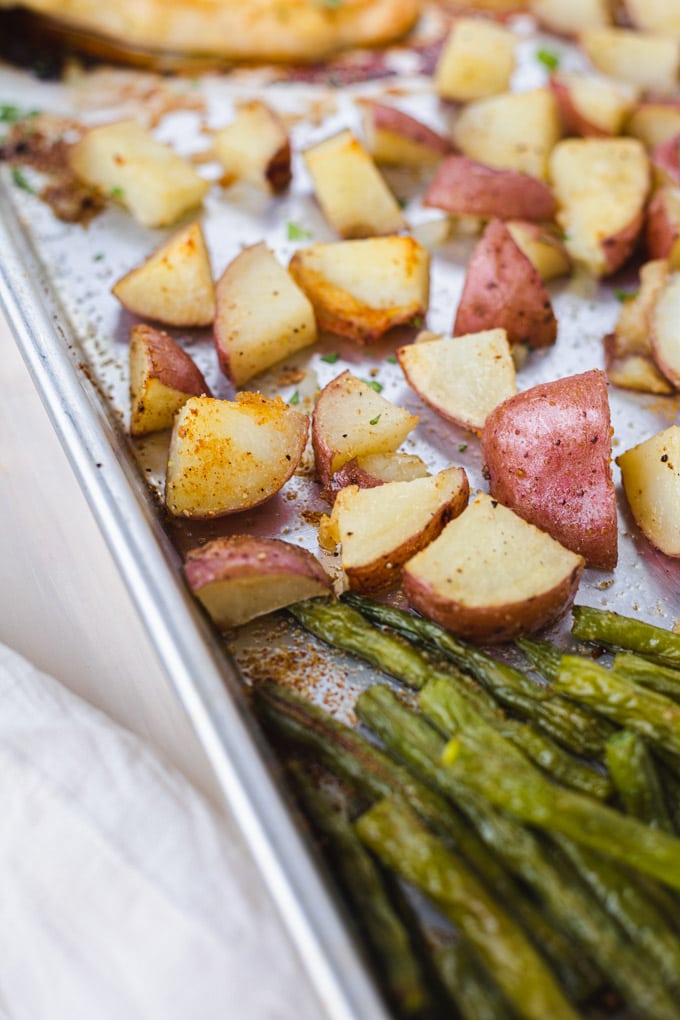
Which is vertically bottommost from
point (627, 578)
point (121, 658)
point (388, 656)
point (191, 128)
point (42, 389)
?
point (627, 578)

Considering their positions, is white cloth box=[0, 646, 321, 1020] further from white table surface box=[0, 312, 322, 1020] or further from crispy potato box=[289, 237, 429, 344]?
crispy potato box=[289, 237, 429, 344]

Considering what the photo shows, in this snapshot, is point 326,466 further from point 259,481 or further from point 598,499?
point 598,499

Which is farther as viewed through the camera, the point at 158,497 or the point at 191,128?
the point at 191,128

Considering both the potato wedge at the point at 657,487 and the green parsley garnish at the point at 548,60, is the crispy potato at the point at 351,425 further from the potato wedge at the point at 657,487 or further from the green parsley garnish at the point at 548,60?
the green parsley garnish at the point at 548,60

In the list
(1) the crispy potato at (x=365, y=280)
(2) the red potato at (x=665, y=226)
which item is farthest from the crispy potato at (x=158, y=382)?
(2) the red potato at (x=665, y=226)

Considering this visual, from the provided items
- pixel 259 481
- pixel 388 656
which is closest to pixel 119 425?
pixel 259 481

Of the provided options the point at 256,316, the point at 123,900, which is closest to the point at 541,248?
the point at 256,316
